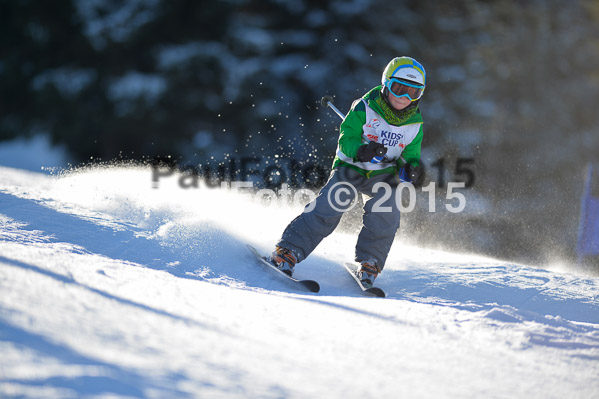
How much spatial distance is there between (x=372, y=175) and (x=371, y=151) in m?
0.34

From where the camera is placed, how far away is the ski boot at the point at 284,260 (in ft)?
12.1

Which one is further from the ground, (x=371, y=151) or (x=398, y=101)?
(x=398, y=101)

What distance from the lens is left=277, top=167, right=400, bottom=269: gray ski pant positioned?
3.76 meters

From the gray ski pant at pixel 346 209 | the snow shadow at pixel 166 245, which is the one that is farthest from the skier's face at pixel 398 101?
the snow shadow at pixel 166 245

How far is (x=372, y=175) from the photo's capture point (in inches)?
150

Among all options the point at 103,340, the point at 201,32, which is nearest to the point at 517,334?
the point at 103,340

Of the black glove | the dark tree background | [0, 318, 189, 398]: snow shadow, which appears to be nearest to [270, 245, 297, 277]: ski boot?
Result: the black glove

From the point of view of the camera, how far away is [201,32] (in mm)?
14430

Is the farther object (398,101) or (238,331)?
(398,101)

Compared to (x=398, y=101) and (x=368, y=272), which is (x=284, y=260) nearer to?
(x=368, y=272)

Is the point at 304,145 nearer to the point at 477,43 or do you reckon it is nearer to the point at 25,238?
the point at 477,43

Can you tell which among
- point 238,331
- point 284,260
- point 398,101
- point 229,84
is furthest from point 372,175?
point 229,84

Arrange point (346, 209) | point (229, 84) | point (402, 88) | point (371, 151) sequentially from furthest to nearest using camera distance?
1. point (229, 84)
2. point (346, 209)
3. point (402, 88)
4. point (371, 151)

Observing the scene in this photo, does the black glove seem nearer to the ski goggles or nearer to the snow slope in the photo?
the ski goggles
